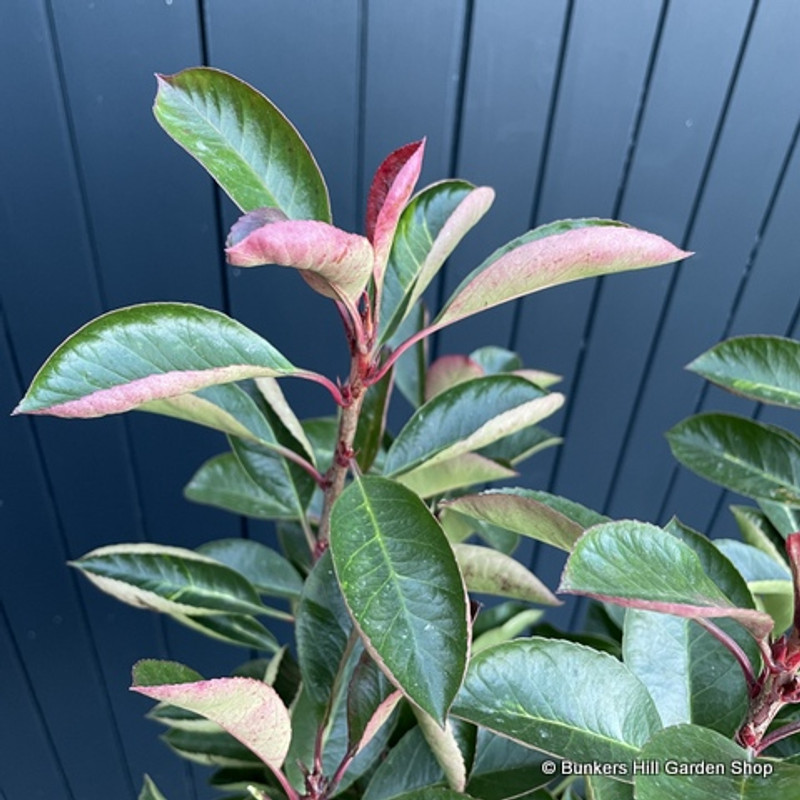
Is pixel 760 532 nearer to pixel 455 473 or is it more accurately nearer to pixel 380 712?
pixel 455 473

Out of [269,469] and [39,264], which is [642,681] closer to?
[269,469]

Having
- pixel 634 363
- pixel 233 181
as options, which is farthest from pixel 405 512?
pixel 634 363

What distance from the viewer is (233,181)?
1.75 feet

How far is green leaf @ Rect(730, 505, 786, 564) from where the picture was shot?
30.0 inches

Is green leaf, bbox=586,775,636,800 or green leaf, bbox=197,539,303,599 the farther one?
green leaf, bbox=197,539,303,599

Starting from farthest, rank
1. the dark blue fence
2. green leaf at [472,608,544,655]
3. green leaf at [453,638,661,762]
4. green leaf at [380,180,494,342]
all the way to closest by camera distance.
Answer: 1. the dark blue fence
2. green leaf at [472,608,544,655]
3. green leaf at [380,180,494,342]
4. green leaf at [453,638,661,762]

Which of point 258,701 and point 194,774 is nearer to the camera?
point 258,701

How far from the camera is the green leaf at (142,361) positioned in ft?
1.42

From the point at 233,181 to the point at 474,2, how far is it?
1.67 feet

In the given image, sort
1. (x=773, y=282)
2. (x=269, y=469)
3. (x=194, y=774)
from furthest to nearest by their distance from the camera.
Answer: (x=194, y=774) < (x=773, y=282) < (x=269, y=469)

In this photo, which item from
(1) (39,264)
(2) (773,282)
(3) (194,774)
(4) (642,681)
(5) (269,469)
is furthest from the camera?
(3) (194,774)

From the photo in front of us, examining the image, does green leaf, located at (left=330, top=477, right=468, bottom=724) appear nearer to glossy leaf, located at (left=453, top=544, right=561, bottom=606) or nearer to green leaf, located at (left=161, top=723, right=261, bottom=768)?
glossy leaf, located at (left=453, top=544, right=561, bottom=606)

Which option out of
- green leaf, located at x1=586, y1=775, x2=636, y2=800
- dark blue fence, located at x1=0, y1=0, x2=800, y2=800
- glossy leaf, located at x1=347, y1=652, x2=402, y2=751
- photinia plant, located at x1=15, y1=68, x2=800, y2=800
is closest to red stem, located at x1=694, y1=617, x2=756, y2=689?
photinia plant, located at x1=15, y1=68, x2=800, y2=800

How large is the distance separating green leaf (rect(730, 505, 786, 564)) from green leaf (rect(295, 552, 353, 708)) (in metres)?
0.42
